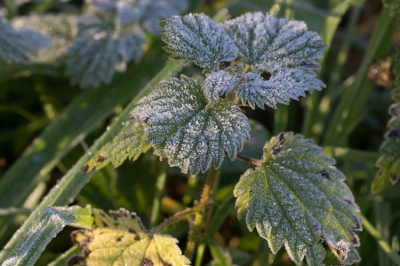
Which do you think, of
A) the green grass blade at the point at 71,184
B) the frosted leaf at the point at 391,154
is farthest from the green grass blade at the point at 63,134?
the frosted leaf at the point at 391,154

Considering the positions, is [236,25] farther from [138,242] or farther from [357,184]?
[357,184]

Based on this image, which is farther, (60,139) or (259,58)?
(60,139)

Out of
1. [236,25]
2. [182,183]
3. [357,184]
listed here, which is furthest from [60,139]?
[357,184]

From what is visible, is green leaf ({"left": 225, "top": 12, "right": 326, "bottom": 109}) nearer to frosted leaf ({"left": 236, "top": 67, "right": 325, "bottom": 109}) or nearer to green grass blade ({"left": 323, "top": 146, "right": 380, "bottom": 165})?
frosted leaf ({"left": 236, "top": 67, "right": 325, "bottom": 109})

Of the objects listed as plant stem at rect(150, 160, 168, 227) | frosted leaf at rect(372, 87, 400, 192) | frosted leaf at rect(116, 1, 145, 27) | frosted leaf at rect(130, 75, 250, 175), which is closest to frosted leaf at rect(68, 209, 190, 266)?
frosted leaf at rect(130, 75, 250, 175)

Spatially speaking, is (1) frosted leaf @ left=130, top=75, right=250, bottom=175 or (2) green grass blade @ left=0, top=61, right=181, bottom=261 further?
(2) green grass blade @ left=0, top=61, right=181, bottom=261

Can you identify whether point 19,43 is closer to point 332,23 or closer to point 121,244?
point 121,244

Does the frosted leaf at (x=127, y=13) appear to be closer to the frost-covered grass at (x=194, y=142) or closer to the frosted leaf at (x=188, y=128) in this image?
the frost-covered grass at (x=194, y=142)
